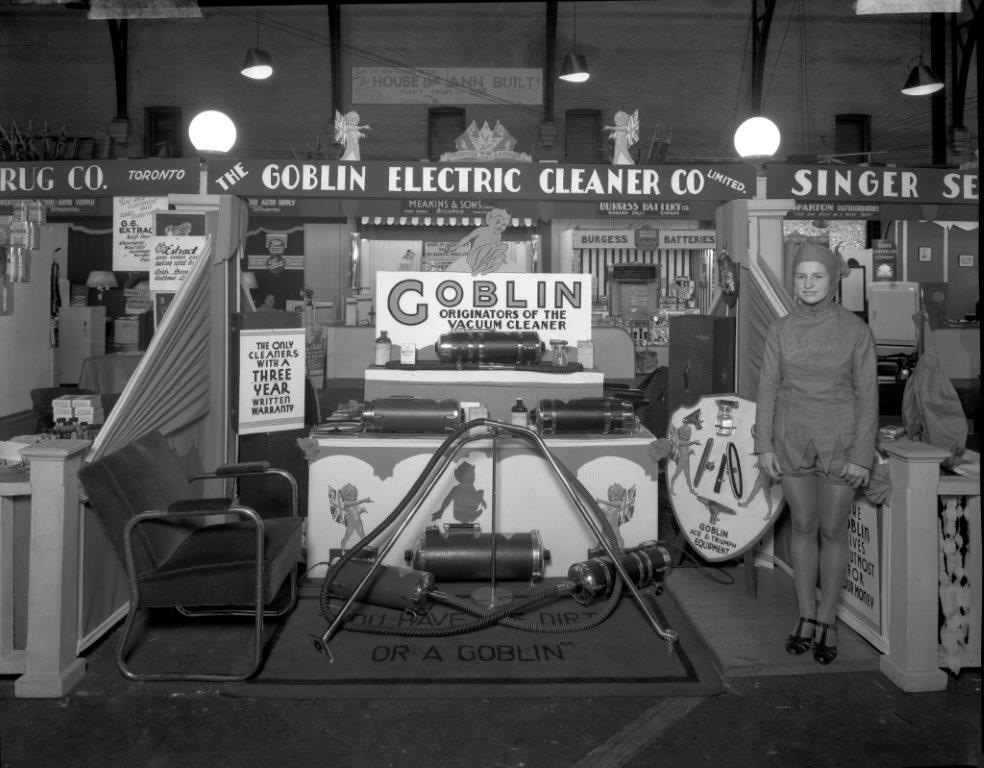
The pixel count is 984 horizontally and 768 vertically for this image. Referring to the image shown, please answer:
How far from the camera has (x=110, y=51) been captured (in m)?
15.5

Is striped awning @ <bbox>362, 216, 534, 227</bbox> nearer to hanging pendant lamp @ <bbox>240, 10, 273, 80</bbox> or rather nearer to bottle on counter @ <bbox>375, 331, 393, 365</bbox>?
hanging pendant lamp @ <bbox>240, 10, 273, 80</bbox>

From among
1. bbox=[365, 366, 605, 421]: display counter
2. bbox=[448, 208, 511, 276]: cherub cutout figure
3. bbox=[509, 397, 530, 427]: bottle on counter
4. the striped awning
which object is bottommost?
bbox=[509, 397, 530, 427]: bottle on counter

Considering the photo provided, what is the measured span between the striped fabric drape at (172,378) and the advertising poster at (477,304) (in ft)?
3.28

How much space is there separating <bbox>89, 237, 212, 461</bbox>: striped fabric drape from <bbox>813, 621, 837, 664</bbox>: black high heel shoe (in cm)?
282

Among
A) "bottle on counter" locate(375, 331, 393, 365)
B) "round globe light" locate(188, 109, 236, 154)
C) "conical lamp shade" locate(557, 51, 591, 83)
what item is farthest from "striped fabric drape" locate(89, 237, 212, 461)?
"conical lamp shade" locate(557, 51, 591, 83)

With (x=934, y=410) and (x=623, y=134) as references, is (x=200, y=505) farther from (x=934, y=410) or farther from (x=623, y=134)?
(x=623, y=134)

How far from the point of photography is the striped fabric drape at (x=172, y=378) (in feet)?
11.8

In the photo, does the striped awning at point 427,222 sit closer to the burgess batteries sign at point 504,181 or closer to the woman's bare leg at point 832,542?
the burgess batteries sign at point 504,181

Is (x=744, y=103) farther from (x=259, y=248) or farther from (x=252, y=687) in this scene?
(x=252, y=687)

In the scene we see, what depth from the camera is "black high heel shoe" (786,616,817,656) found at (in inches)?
130

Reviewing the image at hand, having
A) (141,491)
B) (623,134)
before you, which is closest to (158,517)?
(141,491)

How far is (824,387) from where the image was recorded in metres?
3.16

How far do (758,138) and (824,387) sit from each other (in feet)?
8.16

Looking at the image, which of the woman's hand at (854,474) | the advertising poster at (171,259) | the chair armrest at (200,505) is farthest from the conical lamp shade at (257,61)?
the woman's hand at (854,474)
